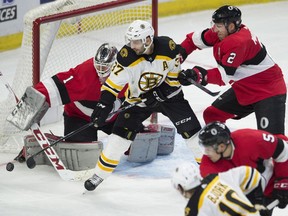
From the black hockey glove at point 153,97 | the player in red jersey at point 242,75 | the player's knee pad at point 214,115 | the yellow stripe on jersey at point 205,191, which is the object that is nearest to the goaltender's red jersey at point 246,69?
the player in red jersey at point 242,75

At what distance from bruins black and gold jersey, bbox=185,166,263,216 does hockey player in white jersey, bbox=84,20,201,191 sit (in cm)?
143

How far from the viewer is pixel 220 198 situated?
429 cm

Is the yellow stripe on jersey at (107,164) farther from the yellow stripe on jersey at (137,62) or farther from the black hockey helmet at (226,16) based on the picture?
the black hockey helmet at (226,16)

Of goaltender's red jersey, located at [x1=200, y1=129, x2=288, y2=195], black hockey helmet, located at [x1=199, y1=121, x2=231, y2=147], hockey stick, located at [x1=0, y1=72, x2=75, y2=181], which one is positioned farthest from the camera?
hockey stick, located at [x1=0, y1=72, x2=75, y2=181]

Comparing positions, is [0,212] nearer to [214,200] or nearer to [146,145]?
[146,145]

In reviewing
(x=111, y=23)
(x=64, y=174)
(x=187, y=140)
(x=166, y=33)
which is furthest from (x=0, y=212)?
(x=166, y=33)

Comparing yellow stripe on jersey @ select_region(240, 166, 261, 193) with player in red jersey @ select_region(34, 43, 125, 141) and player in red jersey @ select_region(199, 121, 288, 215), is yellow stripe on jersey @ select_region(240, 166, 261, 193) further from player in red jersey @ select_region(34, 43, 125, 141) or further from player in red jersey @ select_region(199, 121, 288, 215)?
player in red jersey @ select_region(34, 43, 125, 141)

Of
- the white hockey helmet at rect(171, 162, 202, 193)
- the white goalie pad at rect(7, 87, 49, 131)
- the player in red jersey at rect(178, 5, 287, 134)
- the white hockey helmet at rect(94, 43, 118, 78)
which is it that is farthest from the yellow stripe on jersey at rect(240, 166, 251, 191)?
the white goalie pad at rect(7, 87, 49, 131)

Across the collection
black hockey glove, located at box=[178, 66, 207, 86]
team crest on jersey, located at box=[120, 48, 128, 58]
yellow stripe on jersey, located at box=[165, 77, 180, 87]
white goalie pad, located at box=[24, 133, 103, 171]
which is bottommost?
white goalie pad, located at box=[24, 133, 103, 171]

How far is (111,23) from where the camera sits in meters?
7.44

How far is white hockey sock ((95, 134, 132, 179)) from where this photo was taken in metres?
5.93

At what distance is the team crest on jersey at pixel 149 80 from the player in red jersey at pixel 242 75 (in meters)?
0.13

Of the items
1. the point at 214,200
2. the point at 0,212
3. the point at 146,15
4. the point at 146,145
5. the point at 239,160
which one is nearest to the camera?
the point at 214,200

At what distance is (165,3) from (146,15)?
5.33 ft
